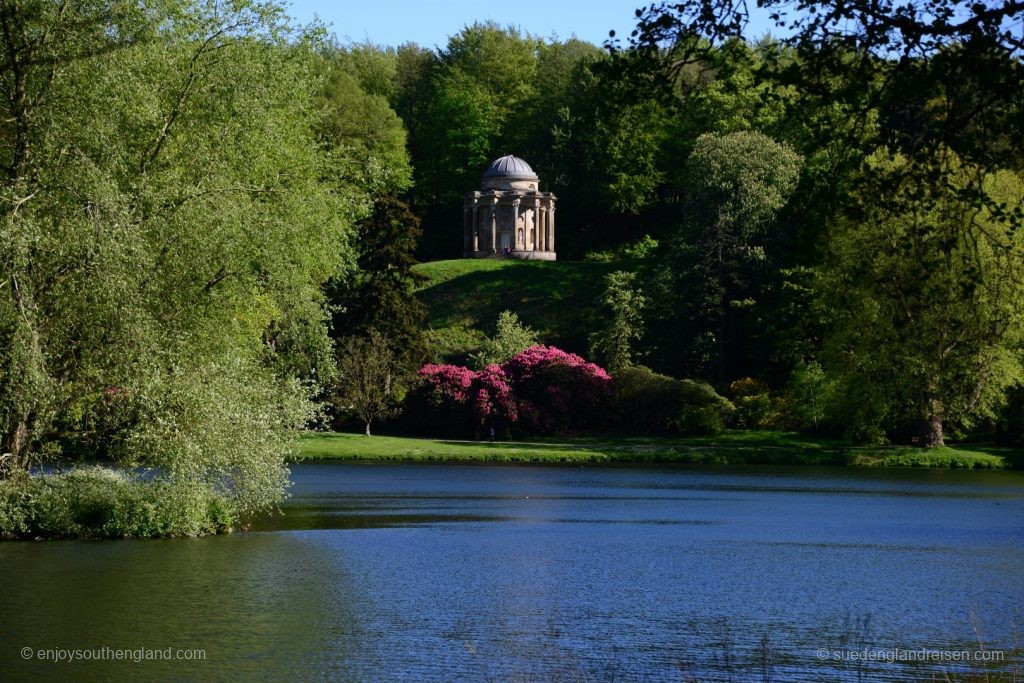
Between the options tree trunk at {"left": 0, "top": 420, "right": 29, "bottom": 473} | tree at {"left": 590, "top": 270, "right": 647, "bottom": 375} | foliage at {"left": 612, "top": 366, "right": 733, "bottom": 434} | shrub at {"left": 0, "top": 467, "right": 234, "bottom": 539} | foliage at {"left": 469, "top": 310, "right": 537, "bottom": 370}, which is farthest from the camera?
foliage at {"left": 469, "top": 310, "right": 537, "bottom": 370}

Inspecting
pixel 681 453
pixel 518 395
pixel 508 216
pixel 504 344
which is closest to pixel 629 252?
pixel 508 216

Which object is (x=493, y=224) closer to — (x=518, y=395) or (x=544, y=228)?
(x=544, y=228)

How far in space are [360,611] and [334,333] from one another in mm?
50969

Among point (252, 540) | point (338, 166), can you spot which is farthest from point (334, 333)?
point (252, 540)

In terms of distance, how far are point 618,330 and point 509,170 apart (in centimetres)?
3448

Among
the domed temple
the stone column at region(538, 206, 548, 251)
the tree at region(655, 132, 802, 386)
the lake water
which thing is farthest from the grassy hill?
the lake water

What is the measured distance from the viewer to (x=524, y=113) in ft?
390

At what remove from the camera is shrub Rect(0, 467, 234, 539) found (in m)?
29.0

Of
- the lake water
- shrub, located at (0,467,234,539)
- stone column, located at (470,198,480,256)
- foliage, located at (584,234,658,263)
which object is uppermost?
stone column, located at (470,198,480,256)

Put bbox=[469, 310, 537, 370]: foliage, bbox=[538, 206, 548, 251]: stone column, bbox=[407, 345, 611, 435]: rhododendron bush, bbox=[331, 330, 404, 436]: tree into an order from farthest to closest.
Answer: bbox=[538, 206, 548, 251]: stone column < bbox=[469, 310, 537, 370]: foliage < bbox=[407, 345, 611, 435]: rhododendron bush < bbox=[331, 330, 404, 436]: tree

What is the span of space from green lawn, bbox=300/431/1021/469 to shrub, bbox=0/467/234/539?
27590 millimetres

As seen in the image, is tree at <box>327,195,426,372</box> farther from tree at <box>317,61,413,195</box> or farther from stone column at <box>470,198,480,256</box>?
stone column at <box>470,198,480,256</box>

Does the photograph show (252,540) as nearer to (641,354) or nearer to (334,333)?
(334,333)

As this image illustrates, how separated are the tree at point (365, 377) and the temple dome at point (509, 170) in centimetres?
3919
